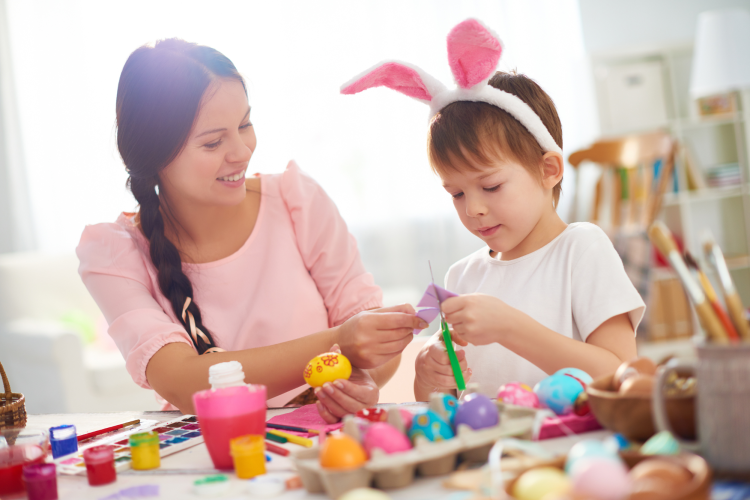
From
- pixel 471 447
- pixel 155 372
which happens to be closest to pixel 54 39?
pixel 155 372

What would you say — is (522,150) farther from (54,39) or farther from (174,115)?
(54,39)

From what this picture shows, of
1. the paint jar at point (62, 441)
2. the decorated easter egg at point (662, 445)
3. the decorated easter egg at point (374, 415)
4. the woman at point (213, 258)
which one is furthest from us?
the woman at point (213, 258)

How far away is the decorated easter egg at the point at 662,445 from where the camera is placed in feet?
1.72

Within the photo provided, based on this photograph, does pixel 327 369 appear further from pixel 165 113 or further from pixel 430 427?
pixel 165 113

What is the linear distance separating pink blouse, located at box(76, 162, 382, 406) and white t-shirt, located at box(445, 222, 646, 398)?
316mm

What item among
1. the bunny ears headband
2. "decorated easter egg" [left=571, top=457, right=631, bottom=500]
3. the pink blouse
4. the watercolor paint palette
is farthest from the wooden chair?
"decorated easter egg" [left=571, top=457, right=631, bottom=500]

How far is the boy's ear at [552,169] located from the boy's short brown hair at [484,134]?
0.02 meters

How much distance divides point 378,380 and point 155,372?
17.3 inches

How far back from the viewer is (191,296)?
1.29m

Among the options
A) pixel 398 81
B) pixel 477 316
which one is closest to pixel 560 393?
pixel 477 316

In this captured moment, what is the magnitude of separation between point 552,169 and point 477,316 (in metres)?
0.38

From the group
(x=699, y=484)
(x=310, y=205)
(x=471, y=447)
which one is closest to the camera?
(x=699, y=484)

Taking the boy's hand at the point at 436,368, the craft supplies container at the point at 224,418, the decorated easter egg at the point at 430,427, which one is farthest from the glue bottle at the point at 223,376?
Result: the boy's hand at the point at 436,368

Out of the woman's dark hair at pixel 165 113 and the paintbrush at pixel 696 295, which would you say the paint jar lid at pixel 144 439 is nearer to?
the woman's dark hair at pixel 165 113
